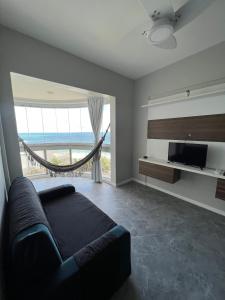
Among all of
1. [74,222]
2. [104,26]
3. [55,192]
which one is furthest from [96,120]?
[74,222]

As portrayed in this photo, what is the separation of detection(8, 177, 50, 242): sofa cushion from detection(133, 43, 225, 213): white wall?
234 centimetres

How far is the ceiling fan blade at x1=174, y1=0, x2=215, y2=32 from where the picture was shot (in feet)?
3.09

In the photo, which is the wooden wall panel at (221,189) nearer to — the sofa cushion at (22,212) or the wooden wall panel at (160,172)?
→ the wooden wall panel at (160,172)

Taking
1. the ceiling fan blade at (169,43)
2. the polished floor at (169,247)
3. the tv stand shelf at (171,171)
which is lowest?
the polished floor at (169,247)

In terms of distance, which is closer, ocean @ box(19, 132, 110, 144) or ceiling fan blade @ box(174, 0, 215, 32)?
ceiling fan blade @ box(174, 0, 215, 32)

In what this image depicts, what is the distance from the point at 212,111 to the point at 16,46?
9.26ft

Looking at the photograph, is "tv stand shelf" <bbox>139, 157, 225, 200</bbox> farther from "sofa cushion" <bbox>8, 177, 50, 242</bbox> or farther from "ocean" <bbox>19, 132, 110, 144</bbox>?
"sofa cushion" <bbox>8, 177, 50, 242</bbox>

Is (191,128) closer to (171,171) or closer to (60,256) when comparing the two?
(171,171)

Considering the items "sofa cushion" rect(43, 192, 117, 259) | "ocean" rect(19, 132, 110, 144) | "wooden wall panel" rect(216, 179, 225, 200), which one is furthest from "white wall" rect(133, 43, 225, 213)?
"sofa cushion" rect(43, 192, 117, 259)

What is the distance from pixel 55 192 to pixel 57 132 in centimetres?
276

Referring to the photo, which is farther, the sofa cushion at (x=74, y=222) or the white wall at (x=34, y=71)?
the white wall at (x=34, y=71)

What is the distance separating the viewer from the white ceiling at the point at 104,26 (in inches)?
51.1

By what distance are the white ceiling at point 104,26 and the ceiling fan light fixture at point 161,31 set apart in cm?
11

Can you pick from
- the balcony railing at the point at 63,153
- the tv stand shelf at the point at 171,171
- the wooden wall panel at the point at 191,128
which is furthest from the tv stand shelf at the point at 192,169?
the balcony railing at the point at 63,153
